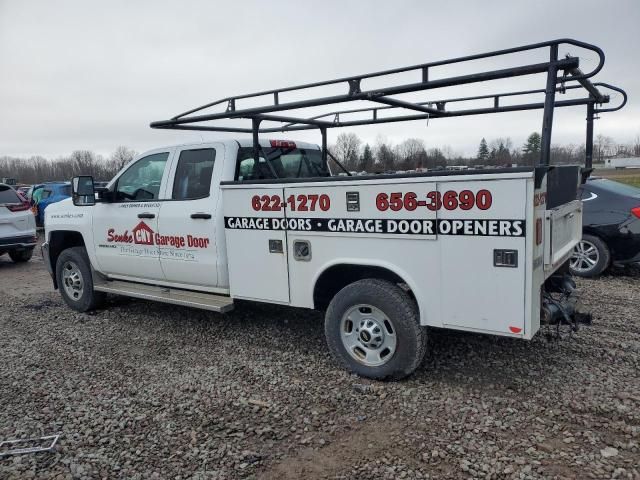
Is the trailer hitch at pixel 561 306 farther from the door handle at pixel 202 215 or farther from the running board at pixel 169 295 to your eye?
the door handle at pixel 202 215

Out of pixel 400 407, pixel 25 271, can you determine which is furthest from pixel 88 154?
pixel 400 407

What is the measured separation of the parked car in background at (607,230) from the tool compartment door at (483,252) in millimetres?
4351

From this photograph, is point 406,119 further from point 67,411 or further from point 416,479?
point 67,411

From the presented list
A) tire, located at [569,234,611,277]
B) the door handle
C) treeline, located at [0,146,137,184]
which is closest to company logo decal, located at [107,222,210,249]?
the door handle

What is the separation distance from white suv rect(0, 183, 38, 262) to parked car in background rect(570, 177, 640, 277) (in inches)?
406

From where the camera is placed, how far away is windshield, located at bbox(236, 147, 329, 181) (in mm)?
5151

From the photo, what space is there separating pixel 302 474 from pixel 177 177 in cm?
347

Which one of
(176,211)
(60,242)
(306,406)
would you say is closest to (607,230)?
(306,406)

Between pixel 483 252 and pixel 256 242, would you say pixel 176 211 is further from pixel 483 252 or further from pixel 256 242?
pixel 483 252

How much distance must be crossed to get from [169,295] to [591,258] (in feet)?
19.3

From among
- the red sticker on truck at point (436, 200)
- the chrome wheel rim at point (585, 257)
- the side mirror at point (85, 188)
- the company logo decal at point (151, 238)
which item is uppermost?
the side mirror at point (85, 188)

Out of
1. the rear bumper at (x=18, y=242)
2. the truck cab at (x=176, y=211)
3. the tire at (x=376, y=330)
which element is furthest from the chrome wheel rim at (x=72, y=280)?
the rear bumper at (x=18, y=242)

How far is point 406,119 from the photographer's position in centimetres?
562

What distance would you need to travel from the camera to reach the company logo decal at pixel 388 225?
3459mm
